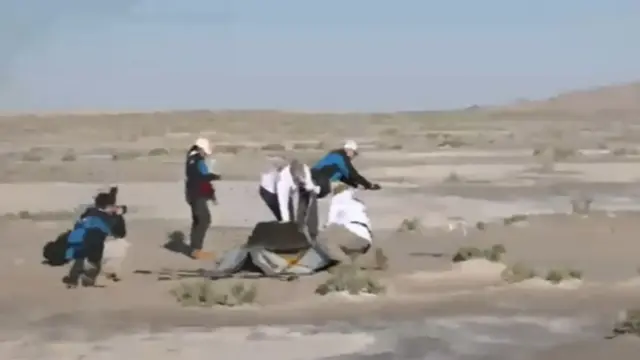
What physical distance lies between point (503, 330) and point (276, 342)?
240 cm

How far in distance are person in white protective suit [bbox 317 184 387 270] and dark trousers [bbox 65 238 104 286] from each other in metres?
2.85

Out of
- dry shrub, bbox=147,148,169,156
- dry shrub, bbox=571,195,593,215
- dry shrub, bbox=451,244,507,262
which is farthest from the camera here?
dry shrub, bbox=147,148,169,156

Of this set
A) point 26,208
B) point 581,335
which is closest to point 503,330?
point 581,335

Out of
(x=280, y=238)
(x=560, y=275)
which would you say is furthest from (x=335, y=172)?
(x=560, y=275)

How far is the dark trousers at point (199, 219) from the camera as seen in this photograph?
692 inches

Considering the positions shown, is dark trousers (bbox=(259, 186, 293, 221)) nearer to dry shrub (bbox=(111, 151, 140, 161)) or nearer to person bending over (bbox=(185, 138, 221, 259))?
person bending over (bbox=(185, 138, 221, 259))

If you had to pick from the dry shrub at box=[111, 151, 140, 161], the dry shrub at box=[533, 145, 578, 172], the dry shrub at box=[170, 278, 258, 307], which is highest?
the dry shrub at box=[111, 151, 140, 161]

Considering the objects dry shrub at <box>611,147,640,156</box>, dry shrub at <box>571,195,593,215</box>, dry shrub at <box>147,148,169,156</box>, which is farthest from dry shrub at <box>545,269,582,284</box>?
dry shrub at <box>147,148,169,156</box>

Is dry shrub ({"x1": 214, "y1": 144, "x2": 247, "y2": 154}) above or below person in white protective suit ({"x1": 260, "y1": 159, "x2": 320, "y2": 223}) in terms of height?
above

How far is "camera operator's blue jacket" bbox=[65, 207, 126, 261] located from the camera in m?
14.7

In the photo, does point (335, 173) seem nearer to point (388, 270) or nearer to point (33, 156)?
point (388, 270)

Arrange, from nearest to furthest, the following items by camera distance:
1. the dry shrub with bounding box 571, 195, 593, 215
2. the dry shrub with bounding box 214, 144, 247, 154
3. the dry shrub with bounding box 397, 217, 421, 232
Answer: the dry shrub with bounding box 397, 217, 421, 232 < the dry shrub with bounding box 571, 195, 593, 215 < the dry shrub with bounding box 214, 144, 247, 154

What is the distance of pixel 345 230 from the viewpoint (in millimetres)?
16219

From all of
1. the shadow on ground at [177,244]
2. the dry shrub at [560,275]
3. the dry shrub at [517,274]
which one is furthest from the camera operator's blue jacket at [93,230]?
the dry shrub at [560,275]
